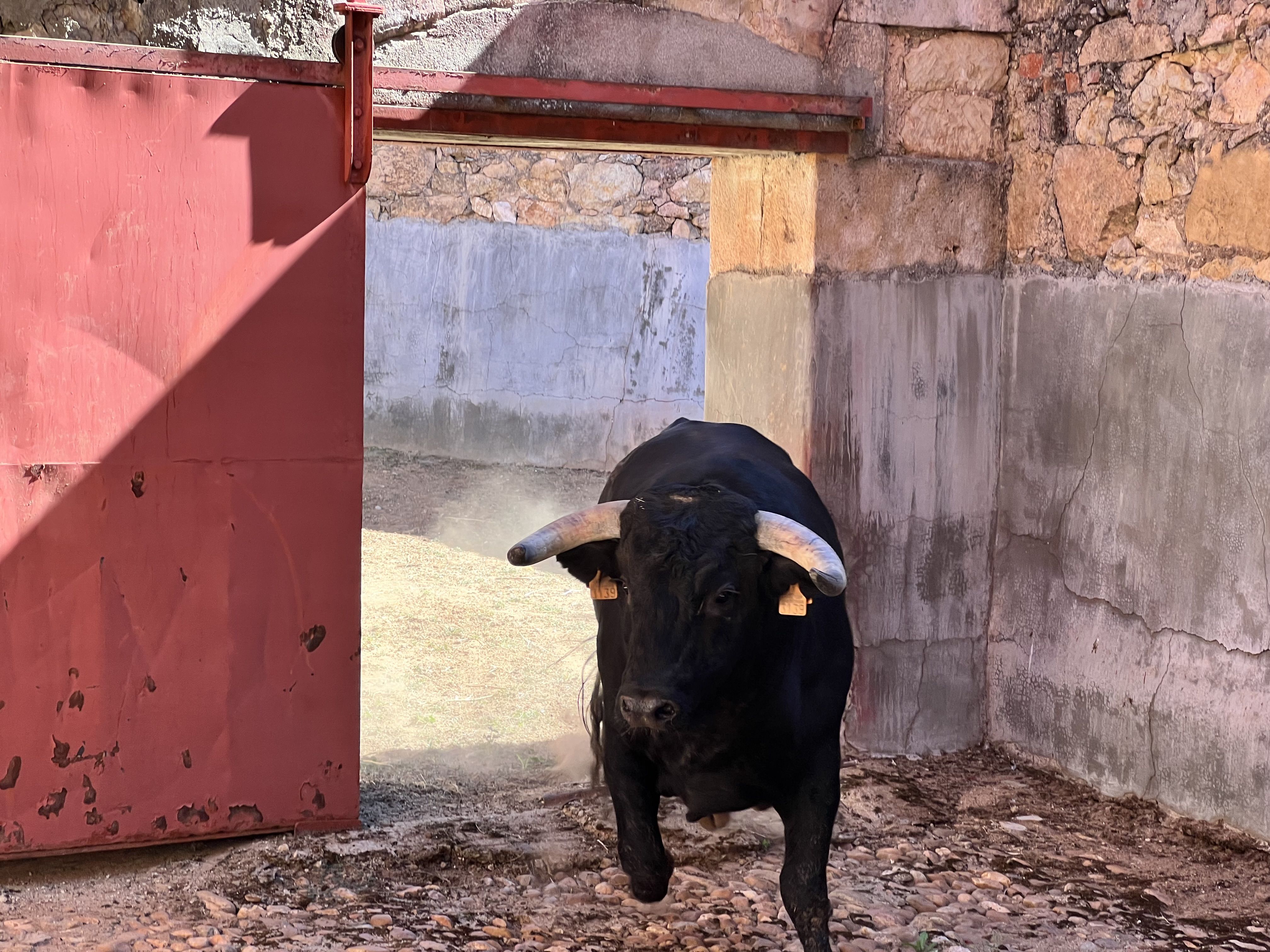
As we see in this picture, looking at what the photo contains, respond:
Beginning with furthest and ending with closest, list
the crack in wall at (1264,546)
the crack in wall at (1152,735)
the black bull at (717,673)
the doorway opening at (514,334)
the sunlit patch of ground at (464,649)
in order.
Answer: the doorway opening at (514,334)
the sunlit patch of ground at (464,649)
the crack in wall at (1152,735)
the crack in wall at (1264,546)
the black bull at (717,673)

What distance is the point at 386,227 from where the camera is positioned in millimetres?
12375

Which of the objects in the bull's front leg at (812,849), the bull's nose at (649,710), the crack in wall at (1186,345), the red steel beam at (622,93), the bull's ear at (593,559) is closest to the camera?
the bull's nose at (649,710)

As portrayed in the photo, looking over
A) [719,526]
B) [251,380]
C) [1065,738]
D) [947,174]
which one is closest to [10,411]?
[251,380]

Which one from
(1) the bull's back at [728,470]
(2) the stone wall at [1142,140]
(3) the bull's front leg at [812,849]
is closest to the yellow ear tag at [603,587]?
(1) the bull's back at [728,470]

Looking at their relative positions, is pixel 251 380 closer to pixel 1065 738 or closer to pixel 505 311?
pixel 1065 738

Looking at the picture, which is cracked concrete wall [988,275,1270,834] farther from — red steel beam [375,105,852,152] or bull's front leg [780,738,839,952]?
bull's front leg [780,738,839,952]

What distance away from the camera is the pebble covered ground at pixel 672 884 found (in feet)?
12.5

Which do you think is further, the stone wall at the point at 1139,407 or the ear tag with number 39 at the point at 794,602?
the stone wall at the point at 1139,407

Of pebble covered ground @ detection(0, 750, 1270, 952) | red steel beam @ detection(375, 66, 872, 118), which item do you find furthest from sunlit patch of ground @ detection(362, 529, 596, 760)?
red steel beam @ detection(375, 66, 872, 118)

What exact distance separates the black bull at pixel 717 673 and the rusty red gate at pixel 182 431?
3.38ft

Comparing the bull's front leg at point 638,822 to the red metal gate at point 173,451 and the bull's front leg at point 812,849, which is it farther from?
the red metal gate at point 173,451

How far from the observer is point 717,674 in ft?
11.2

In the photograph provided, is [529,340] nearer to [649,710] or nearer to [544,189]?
[544,189]

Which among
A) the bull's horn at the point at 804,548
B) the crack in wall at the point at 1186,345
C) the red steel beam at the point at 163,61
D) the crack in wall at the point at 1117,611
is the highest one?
the red steel beam at the point at 163,61
